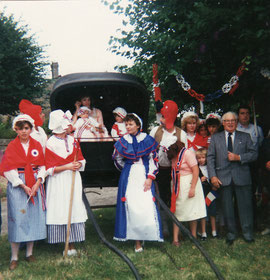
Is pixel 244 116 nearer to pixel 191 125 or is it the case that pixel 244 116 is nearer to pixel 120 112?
pixel 191 125

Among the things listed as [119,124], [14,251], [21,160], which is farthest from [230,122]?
[14,251]

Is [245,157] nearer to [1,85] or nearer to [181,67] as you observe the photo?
[181,67]

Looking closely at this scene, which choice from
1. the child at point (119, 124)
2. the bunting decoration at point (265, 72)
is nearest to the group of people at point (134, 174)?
the child at point (119, 124)

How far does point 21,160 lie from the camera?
176 inches

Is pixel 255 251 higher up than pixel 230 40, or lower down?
lower down

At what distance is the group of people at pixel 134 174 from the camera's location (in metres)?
4.50

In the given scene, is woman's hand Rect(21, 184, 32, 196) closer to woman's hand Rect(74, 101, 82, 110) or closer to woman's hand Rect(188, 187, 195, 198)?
woman's hand Rect(74, 101, 82, 110)

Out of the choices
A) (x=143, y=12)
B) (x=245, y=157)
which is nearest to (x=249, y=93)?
(x=245, y=157)

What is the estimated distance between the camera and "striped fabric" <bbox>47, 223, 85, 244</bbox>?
15.1 feet

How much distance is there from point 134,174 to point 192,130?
120 cm

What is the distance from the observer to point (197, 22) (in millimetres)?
5266

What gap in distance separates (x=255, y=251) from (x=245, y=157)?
1.22 metres

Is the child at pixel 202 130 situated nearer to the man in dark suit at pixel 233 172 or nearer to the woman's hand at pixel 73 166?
the man in dark suit at pixel 233 172

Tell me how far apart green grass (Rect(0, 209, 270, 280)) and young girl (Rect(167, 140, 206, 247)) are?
41 centimetres
